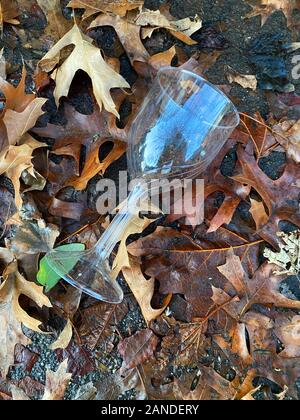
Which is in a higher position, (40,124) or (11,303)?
(40,124)

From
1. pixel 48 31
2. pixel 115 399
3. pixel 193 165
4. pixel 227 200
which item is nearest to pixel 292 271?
pixel 227 200

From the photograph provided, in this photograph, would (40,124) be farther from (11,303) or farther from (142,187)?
(11,303)

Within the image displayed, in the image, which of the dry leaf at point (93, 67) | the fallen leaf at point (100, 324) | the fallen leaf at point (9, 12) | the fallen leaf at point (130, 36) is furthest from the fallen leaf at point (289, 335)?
the fallen leaf at point (9, 12)

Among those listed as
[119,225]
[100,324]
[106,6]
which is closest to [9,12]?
[106,6]

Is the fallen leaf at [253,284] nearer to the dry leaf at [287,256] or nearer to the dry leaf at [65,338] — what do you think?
the dry leaf at [287,256]

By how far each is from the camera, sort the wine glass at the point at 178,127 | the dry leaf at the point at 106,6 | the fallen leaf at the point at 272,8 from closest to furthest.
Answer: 1. the wine glass at the point at 178,127
2. the dry leaf at the point at 106,6
3. the fallen leaf at the point at 272,8

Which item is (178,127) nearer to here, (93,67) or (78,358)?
(93,67)
